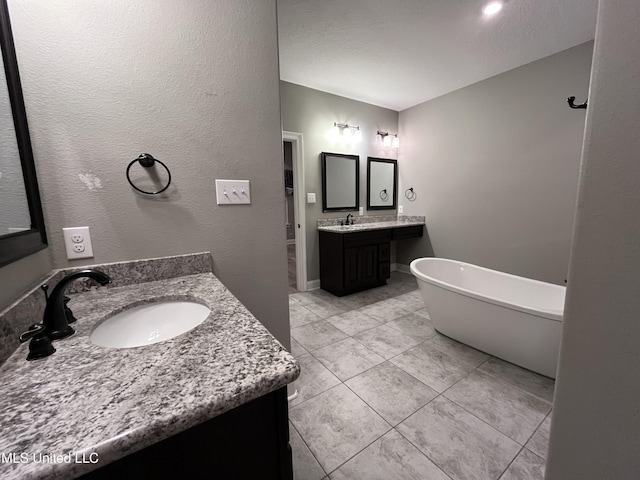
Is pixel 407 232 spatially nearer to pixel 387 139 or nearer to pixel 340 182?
pixel 340 182

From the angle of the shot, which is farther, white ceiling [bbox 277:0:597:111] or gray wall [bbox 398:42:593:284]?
gray wall [bbox 398:42:593:284]

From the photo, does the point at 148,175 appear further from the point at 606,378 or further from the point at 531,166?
the point at 531,166

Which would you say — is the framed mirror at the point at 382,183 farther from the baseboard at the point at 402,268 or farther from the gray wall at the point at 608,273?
the gray wall at the point at 608,273

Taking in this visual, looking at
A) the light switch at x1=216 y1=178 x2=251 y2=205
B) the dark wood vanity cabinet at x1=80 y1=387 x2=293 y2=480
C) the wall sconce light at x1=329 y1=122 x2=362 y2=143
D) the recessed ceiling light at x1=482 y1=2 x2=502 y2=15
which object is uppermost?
the recessed ceiling light at x1=482 y1=2 x2=502 y2=15

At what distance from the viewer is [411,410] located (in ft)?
4.62

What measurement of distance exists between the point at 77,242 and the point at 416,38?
270 centimetres

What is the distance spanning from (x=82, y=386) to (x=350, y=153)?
3.44 meters

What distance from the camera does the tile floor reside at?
1.12m

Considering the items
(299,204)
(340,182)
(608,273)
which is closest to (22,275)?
(608,273)

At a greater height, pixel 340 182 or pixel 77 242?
pixel 340 182

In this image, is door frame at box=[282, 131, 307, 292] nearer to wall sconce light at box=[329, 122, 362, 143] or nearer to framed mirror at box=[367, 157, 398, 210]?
wall sconce light at box=[329, 122, 362, 143]

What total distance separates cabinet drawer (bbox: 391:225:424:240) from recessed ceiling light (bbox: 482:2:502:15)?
86.5 inches

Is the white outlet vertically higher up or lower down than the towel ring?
lower down

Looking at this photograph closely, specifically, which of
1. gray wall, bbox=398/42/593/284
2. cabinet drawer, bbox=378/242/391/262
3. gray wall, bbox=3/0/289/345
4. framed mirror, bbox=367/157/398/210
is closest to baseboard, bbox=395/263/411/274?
gray wall, bbox=398/42/593/284
